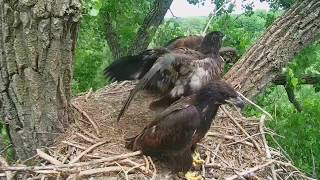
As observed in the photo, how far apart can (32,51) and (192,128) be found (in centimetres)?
138

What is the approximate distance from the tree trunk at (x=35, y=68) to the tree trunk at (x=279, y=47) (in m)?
2.23

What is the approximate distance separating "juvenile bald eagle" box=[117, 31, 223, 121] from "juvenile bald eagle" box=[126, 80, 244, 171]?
53cm

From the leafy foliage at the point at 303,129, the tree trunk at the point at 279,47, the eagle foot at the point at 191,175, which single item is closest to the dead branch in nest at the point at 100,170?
the eagle foot at the point at 191,175

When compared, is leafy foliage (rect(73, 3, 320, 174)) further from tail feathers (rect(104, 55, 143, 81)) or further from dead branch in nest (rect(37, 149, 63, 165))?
dead branch in nest (rect(37, 149, 63, 165))

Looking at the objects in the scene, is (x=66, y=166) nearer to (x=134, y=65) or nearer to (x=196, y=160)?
(x=196, y=160)

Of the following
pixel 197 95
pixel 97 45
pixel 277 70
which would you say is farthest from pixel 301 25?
pixel 97 45

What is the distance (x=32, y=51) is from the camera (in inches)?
161

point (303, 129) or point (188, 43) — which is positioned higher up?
point (188, 43)

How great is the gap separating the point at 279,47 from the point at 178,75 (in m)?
1.33

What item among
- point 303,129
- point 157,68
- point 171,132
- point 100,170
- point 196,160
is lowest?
point 303,129

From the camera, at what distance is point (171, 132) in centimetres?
443

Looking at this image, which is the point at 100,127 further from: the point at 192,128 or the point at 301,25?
the point at 301,25

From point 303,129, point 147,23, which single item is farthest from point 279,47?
point 147,23

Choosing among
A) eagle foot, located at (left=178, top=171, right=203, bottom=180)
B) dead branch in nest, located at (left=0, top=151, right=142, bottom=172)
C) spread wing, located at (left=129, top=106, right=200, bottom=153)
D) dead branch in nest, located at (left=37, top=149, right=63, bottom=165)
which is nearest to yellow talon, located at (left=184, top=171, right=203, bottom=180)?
eagle foot, located at (left=178, top=171, right=203, bottom=180)
